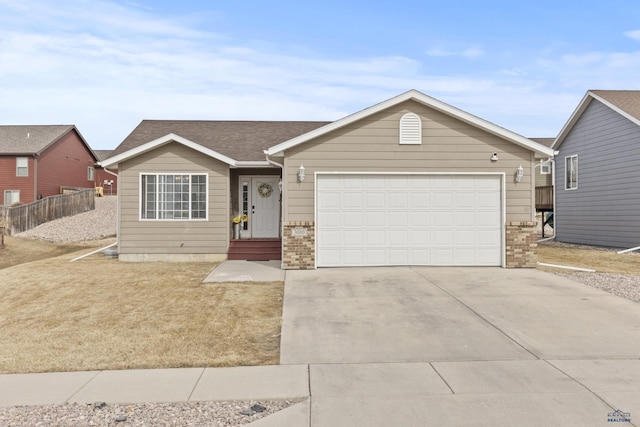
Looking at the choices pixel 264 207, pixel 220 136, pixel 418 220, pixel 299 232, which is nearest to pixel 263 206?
pixel 264 207

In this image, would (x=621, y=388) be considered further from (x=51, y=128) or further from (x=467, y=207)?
(x=51, y=128)

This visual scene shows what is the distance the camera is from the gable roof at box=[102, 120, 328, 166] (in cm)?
1284

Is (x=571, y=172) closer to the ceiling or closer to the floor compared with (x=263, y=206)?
closer to the ceiling

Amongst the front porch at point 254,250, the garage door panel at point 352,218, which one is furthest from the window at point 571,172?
the front porch at point 254,250

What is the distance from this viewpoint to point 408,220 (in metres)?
11.2

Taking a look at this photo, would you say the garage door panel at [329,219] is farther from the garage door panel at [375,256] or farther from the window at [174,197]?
the window at [174,197]

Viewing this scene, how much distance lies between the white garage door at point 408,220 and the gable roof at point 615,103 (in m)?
8.61

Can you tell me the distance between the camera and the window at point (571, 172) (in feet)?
63.4

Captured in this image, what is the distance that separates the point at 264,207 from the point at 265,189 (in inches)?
24.7

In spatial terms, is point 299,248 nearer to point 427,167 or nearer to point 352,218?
point 352,218

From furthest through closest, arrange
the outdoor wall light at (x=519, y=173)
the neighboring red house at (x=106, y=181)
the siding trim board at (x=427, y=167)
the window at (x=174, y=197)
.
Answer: the neighboring red house at (x=106, y=181) < the window at (x=174, y=197) < the outdoor wall light at (x=519, y=173) < the siding trim board at (x=427, y=167)

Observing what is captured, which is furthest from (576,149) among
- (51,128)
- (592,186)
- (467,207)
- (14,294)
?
(51,128)

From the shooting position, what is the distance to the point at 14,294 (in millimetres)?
8461

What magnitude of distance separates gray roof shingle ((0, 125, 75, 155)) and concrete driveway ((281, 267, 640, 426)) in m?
27.8
